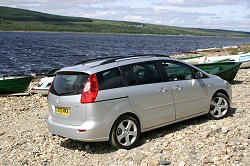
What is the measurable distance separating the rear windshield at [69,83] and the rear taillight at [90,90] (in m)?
0.13

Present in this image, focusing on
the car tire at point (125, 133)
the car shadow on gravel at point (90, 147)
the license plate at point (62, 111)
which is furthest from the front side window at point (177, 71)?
the license plate at point (62, 111)

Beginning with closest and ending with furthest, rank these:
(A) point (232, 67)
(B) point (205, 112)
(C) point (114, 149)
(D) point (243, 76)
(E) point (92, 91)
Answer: (E) point (92, 91), (C) point (114, 149), (B) point (205, 112), (A) point (232, 67), (D) point (243, 76)

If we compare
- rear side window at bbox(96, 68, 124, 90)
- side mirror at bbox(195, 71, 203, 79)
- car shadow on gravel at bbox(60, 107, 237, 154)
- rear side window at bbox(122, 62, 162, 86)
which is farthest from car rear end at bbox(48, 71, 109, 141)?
side mirror at bbox(195, 71, 203, 79)

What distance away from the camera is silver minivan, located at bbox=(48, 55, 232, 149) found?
25.9ft

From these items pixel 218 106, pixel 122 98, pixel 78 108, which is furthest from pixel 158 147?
pixel 218 106

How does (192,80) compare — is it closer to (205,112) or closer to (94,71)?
(205,112)

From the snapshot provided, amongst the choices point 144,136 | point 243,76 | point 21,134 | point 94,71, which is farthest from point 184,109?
point 243,76

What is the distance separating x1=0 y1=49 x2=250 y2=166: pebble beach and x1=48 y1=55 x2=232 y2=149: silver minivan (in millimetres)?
425

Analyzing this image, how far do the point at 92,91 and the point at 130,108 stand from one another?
3.46 feet

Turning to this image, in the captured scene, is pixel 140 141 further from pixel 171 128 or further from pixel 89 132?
pixel 89 132

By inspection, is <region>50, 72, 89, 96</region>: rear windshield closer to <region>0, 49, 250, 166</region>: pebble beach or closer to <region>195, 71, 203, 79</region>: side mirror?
<region>0, 49, 250, 166</region>: pebble beach

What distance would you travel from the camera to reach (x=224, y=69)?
17750mm

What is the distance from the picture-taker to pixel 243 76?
21125 mm

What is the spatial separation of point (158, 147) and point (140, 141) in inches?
27.1
